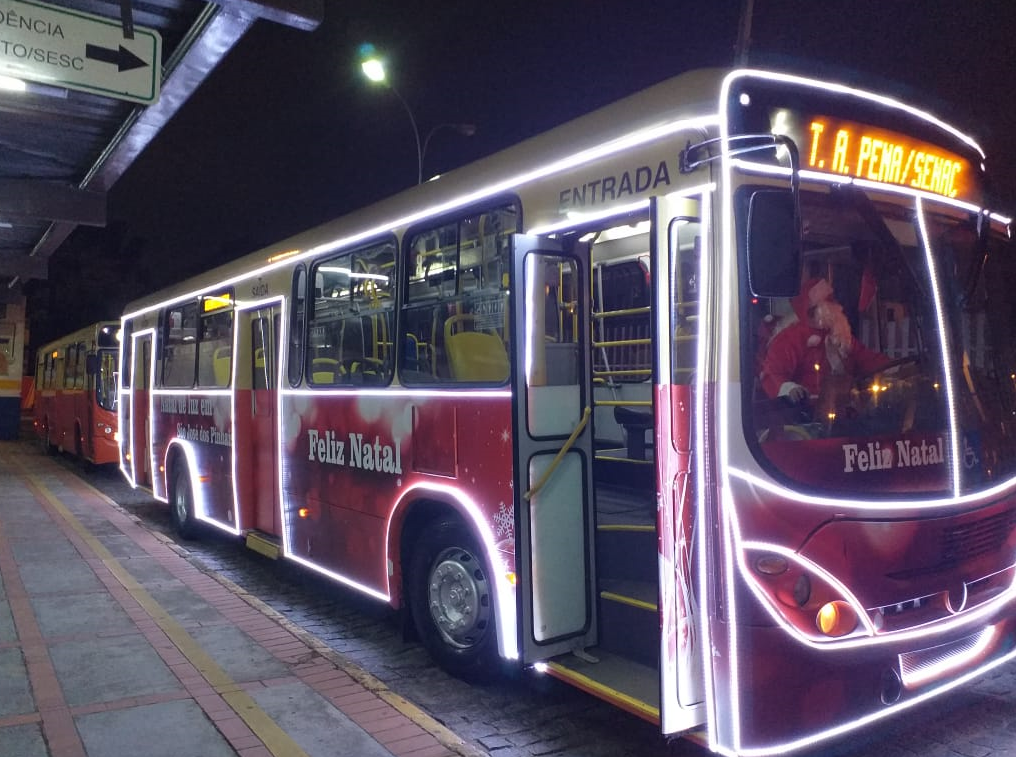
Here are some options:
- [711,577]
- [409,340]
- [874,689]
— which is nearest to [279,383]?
[409,340]

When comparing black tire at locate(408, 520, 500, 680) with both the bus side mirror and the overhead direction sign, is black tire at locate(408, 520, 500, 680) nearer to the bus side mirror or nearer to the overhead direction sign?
the bus side mirror

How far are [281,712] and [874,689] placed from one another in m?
2.90

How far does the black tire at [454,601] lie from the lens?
4988mm

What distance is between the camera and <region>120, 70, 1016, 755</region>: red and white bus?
3543 millimetres

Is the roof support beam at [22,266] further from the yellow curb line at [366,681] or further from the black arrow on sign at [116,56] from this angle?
the black arrow on sign at [116,56]

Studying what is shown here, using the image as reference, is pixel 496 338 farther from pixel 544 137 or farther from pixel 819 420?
pixel 819 420

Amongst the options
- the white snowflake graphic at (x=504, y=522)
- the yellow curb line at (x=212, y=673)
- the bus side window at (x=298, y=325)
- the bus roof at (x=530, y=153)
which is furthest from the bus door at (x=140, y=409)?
the white snowflake graphic at (x=504, y=522)

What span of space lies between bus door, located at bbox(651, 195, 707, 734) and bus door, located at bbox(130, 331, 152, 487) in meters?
8.88

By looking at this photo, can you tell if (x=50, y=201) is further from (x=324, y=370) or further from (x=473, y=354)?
(x=473, y=354)

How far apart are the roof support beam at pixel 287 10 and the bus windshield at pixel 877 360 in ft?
12.5

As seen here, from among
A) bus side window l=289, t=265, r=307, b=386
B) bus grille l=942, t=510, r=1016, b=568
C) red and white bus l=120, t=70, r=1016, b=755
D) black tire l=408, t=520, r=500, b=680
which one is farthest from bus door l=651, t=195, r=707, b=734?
bus side window l=289, t=265, r=307, b=386

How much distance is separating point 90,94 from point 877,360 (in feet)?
20.8

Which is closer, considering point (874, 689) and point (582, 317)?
point (874, 689)

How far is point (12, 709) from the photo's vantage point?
4625mm
